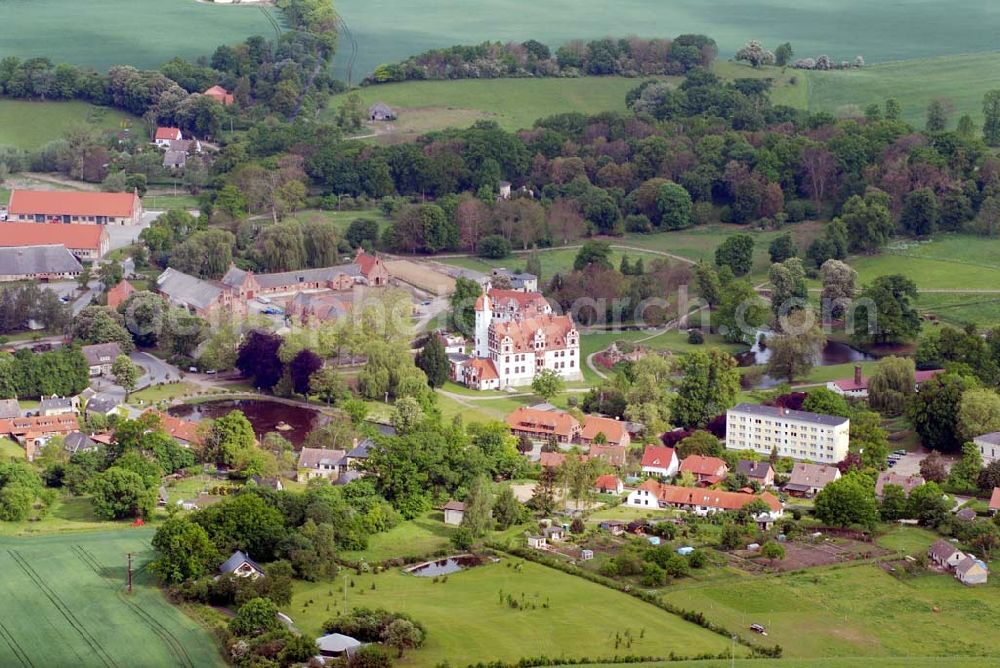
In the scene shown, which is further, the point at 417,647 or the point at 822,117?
the point at 822,117

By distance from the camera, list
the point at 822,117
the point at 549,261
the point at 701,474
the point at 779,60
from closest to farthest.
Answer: the point at 701,474
the point at 549,261
the point at 822,117
the point at 779,60

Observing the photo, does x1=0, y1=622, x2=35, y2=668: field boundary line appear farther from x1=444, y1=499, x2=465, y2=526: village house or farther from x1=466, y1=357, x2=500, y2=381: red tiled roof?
x1=466, y1=357, x2=500, y2=381: red tiled roof

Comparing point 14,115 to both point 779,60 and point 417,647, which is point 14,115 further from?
point 417,647

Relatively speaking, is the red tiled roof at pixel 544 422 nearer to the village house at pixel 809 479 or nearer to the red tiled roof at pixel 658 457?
the red tiled roof at pixel 658 457

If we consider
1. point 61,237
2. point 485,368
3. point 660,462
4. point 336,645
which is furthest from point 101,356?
point 336,645

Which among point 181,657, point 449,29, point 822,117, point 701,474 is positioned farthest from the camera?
point 449,29

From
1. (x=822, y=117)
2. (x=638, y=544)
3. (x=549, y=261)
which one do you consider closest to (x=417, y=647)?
(x=638, y=544)

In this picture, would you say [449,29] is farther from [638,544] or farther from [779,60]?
[638,544]
